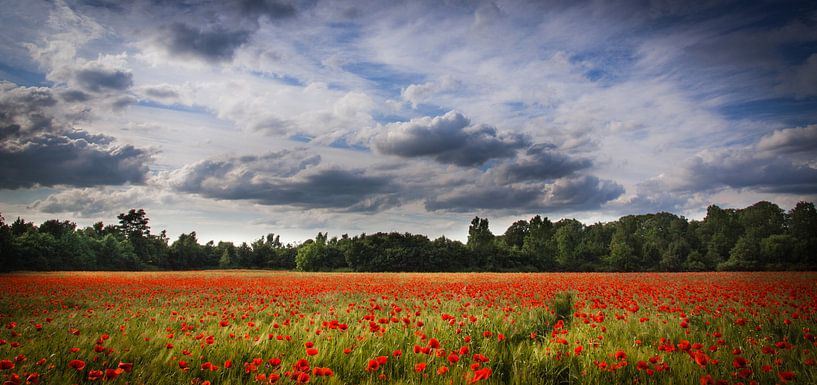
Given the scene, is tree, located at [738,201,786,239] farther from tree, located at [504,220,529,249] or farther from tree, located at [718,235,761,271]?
tree, located at [504,220,529,249]

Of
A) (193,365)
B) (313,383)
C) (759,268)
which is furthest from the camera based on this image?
→ (759,268)

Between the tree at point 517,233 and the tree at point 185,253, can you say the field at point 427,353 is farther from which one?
the tree at point 185,253

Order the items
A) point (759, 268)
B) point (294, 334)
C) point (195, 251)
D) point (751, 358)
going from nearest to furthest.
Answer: point (751, 358) < point (294, 334) < point (759, 268) < point (195, 251)

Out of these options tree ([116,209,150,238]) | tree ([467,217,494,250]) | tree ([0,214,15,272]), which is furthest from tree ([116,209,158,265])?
tree ([467,217,494,250])

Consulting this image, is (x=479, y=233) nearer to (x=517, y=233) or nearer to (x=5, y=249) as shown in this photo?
(x=517, y=233)

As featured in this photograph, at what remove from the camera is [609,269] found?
A: 70875mm

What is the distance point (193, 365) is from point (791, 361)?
758cm

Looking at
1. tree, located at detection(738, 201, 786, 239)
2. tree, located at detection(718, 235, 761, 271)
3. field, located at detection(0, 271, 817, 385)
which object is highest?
tree, located at detection(738, 201, 786, 239)

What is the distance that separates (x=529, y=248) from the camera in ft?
267

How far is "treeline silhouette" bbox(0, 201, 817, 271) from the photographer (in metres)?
56.2

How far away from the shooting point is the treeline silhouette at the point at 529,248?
56.2 meters

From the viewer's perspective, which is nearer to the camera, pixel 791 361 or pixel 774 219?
pixel 791 361

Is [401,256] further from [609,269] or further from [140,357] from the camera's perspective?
[140,357]

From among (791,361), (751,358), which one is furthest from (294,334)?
(791,361)
